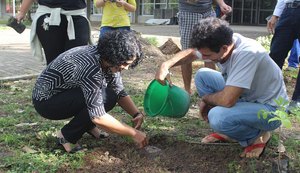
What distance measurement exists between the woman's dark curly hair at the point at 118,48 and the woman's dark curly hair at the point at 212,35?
1.25 ft

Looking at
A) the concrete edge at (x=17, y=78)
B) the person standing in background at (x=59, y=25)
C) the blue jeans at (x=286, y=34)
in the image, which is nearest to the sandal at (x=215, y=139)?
the blue jeans at (x=286, y=34)

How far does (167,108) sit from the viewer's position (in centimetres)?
329

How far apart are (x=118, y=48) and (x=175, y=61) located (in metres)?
0.66

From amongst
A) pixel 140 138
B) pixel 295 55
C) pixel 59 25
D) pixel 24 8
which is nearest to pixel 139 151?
pixel 140 138

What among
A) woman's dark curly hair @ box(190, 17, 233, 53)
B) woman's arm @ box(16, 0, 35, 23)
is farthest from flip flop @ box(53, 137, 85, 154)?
woman's arm @ box(16, 0, 35, 23)

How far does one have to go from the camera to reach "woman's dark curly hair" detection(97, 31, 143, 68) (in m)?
2.55

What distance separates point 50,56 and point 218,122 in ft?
5.67

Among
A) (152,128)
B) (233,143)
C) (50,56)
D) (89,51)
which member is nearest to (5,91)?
(50,56)

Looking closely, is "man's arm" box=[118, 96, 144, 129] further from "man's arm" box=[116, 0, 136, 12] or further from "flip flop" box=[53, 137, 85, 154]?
"man's arm" box=[116, 0, 136, 12]

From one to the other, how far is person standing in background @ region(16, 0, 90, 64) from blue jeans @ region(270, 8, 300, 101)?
1844 mm

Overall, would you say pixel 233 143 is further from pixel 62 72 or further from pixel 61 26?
pixel 61 26

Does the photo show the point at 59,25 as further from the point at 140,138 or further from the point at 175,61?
the point at 140,138

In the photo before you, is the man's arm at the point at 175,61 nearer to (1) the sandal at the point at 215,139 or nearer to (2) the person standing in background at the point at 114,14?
(1) the sandal at the point at 215,139

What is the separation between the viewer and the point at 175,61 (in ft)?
10.1
